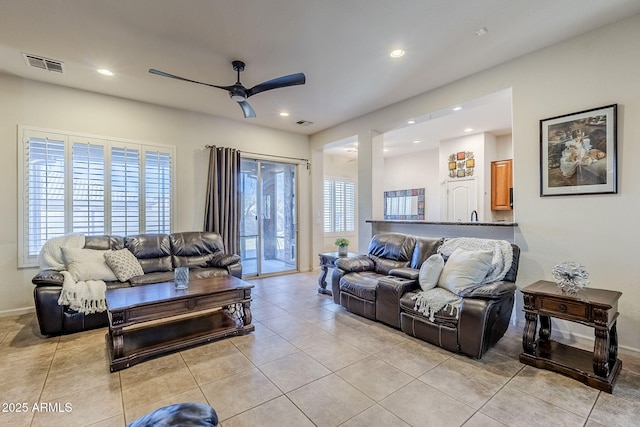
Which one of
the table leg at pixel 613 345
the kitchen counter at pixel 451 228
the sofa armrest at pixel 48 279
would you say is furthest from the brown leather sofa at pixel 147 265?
the table leg at pixel 613 345

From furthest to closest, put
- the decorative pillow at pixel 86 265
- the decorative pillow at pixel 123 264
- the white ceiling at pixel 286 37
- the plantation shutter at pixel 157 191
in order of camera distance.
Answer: the plantation shutter at pixel 157 191 < the decorative pillow at pixel 123 264 < the decorative pillow at pixel 86 265 < the white ceiling at pixel 286 37

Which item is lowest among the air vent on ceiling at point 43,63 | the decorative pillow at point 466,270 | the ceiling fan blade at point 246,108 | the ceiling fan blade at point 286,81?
the decorative pillow at point 466,270

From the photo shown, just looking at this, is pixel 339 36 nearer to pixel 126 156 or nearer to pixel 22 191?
pixel 126 156

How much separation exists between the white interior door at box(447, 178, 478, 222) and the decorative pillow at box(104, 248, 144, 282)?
244 inches

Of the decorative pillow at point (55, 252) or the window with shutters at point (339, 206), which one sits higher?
the window with shutters at point (339, 206)

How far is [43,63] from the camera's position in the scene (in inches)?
132

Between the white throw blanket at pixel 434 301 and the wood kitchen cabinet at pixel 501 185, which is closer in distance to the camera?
the white throw blanket at pixel 434 301

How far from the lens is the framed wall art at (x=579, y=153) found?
2.72m

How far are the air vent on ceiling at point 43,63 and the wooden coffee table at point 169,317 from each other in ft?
8.77

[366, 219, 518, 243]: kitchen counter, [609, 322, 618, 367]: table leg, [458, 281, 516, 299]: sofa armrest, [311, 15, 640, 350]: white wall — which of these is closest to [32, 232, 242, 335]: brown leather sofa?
[366, 219, 518, 243]: kitchen counter

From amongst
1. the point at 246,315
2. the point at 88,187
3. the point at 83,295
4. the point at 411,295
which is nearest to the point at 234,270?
the point at 246,315

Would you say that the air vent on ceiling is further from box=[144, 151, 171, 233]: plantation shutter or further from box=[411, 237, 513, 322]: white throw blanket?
box=[411, 237, 513, 322]: white throw blanket

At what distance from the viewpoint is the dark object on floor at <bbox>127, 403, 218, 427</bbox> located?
3.71ft

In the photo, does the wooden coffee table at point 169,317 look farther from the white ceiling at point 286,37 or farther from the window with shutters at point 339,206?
the window with shutters at point 339,206
